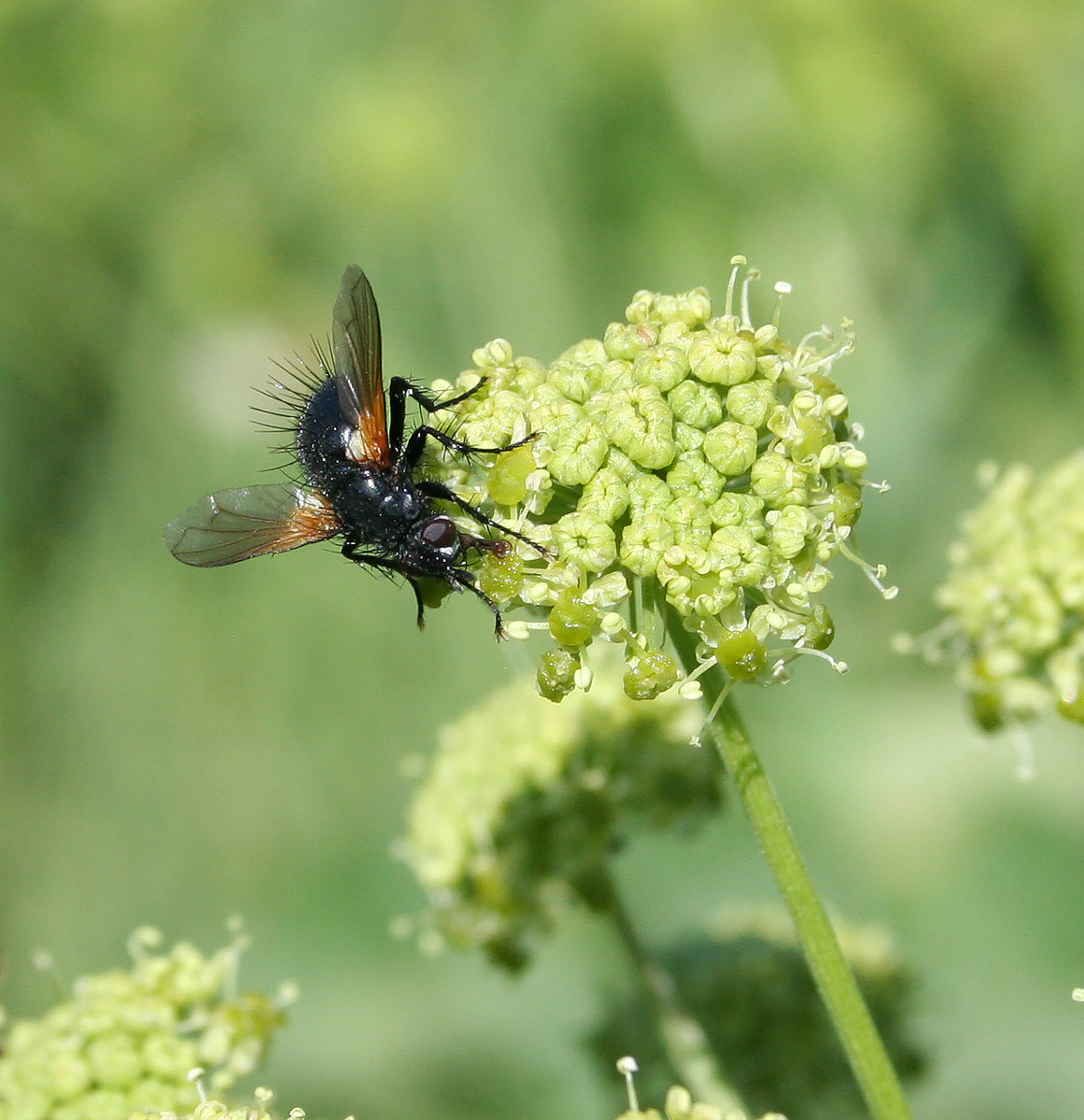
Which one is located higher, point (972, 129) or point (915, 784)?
point (972, 129)

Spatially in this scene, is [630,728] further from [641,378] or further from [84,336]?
[84,336]

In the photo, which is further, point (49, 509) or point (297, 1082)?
point (49, 509)

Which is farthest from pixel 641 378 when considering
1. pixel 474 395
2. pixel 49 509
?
pixel 49 509

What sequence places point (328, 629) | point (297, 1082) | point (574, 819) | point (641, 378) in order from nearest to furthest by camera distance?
point (641, 378), point (574, 819), point (297, 1082), point (328, 629)

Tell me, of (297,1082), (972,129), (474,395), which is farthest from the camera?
(972,129)

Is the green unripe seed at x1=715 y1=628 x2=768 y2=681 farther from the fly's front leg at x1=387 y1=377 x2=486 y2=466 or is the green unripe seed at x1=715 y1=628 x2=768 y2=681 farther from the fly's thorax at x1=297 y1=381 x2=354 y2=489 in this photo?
the fly's thorax at x1=297 y1=381 x2=354 y2=489

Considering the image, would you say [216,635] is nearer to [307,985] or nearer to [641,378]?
[307,985]

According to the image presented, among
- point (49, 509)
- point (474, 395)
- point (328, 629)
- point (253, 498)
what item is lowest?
point (474, 395)
